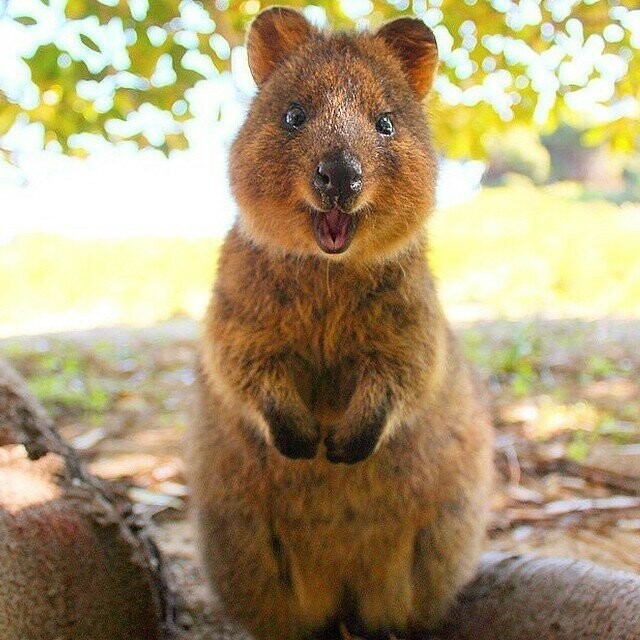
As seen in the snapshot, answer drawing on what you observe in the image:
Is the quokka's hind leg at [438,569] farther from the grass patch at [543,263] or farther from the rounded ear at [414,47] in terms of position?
the grass patch at [543,263]

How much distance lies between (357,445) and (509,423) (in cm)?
291

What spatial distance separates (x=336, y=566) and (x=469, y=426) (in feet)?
2.58

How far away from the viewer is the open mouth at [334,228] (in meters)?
2.79

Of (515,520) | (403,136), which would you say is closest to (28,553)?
(403,136)

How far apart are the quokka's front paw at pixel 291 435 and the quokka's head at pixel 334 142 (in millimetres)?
570

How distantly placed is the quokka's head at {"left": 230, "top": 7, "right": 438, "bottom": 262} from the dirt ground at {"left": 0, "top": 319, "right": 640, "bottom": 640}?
4.26 feet

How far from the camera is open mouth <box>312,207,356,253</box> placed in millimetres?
2793

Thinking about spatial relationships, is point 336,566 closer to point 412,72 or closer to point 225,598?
point 225,598

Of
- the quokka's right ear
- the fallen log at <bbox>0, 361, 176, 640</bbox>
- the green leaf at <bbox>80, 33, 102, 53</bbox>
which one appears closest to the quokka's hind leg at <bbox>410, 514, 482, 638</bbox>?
the fallen log at <bbox>0, 361, 176, 640</bbox>

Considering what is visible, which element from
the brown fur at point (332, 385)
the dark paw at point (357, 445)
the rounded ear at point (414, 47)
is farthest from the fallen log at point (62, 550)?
the rounded ear at point (414, 47)

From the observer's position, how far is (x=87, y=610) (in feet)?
9.30

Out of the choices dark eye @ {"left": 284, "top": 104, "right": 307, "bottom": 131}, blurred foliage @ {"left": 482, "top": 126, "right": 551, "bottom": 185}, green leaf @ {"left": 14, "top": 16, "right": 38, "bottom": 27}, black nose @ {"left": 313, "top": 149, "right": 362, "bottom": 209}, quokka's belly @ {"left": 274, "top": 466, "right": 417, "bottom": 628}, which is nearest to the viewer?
black nose @ {"left": 313, "top": 149, "right": 362, "bottom": 209}

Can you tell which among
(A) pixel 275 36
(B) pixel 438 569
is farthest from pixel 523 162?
(B) pixel 438 569

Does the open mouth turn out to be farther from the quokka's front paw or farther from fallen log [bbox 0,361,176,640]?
fallen log [bbox 0,361,176,640]
